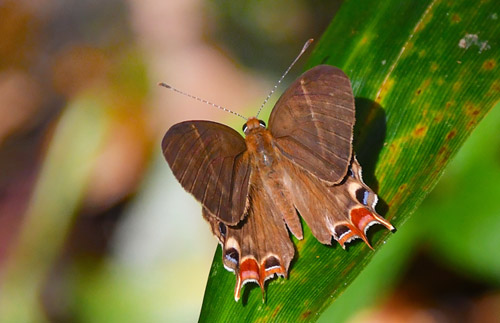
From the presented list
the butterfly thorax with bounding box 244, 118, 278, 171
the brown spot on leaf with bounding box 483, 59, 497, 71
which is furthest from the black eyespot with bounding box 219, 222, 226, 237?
the brown spot on leaf with bounding box 483, 59, 497, 71

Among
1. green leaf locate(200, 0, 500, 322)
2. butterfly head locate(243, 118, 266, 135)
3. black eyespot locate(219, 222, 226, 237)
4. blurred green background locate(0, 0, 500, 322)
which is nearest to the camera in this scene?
green leaf locate(200, 0, 500, 322)

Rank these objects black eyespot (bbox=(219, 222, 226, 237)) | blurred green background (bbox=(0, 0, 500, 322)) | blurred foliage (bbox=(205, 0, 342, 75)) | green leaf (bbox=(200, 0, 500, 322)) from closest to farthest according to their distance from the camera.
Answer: green leaf (bbox=(200, 0, 500, 322)), black eyespot (bbox=(219, 222, 226, 237)), blurred green background (bbox=(0, 0, 500, 322)), blurred foliage (bbox=(205, 0, 342, 75))

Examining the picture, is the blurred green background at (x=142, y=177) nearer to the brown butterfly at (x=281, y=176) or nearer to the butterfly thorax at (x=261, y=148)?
the brown butterfly at (x=281, y=176)

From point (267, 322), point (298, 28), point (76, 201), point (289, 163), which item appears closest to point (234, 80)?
point (298, 28)

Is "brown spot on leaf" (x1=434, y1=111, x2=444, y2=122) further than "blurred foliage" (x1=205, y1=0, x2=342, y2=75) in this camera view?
No

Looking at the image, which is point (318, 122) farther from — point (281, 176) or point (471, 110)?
point (471, 110)

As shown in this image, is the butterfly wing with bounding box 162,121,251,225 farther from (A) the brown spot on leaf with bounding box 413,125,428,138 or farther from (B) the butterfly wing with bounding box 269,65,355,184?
(A) the brown spot on leaf with bounding box 413,125,428,138

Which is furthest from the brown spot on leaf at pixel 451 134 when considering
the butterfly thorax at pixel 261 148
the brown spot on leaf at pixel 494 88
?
the butterfly thorax at pixel 261 148

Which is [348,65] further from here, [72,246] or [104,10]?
[104,10]
